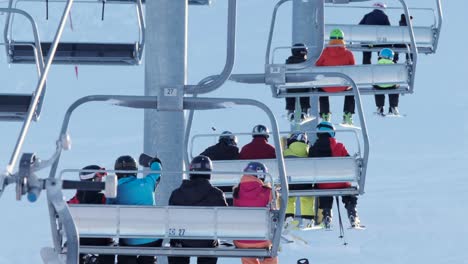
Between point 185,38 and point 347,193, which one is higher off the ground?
point 185,38

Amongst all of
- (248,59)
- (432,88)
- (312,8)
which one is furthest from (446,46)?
(312,8)

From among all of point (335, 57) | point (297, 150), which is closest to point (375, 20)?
point (335, 57)

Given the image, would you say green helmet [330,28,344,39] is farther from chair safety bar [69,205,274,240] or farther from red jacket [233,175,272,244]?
chair safety bar [69,205,274,240]

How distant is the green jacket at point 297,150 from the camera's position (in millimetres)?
25672

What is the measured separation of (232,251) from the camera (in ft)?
63.7

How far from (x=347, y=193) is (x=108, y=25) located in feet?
211

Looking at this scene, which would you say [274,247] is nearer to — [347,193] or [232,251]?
[232,251]

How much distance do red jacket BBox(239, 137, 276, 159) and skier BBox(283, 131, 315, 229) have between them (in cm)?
89

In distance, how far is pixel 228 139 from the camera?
24469 mm

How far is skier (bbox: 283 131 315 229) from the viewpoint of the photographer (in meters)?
25.7

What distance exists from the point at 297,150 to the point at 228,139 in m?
1.59

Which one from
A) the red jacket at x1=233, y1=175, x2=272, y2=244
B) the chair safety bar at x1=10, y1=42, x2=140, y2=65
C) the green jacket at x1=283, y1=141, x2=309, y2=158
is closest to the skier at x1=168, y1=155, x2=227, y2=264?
Answer: the red jacket at x1=233, y1=175, x2=272, y2=244

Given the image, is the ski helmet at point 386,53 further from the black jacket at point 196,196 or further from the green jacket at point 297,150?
the black jacket at point 196,196

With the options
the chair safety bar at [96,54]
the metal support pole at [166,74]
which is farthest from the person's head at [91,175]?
the chair safety bar at [96,54]
